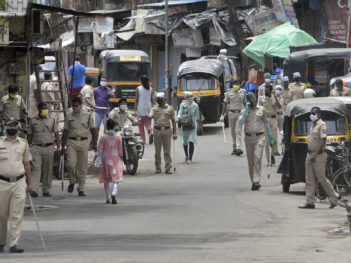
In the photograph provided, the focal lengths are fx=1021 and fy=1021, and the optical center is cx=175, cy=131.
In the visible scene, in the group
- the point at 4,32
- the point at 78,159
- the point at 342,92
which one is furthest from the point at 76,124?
the point at 342,92

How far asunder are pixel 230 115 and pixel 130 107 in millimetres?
17594

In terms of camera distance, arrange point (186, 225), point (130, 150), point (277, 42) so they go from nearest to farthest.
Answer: point (186, 225) → point (130, 150) → point (277, 42)

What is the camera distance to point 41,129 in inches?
746

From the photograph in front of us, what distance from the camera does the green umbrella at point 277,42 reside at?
124 feet

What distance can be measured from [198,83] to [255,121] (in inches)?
526

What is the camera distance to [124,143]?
2319 cm

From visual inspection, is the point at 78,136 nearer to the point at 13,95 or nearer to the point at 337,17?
the point at 13,95

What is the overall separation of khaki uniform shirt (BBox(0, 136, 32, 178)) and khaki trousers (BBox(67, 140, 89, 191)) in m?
6.07

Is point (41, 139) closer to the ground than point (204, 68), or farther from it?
closer to the ground

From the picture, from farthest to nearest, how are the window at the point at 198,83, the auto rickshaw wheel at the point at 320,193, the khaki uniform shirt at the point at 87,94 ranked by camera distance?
the window at the point at 198,83 → the khaki uniform shirt at the point at 87,94 → the auto rickshaw wheel at the point at 320,193

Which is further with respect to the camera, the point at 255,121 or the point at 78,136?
the point at 255,121

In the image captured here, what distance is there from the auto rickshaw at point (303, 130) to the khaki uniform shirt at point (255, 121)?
3.12 ft

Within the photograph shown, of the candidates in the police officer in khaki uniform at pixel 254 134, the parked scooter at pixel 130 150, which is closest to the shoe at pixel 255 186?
the police officer in khaki uniform at pixel 254 134

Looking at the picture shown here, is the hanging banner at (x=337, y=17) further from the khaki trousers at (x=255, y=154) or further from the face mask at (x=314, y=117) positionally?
the face mask at (x=314, y=117)
